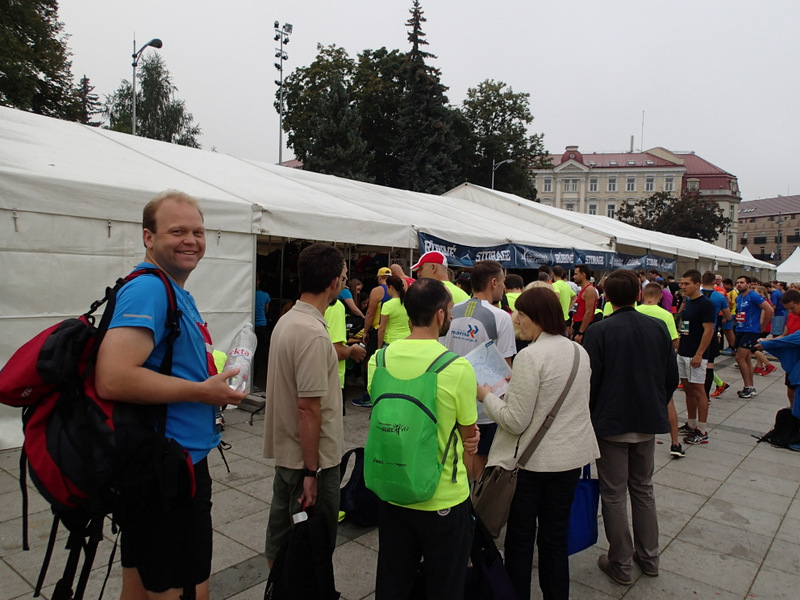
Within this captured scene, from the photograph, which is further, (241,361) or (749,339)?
(749,339)

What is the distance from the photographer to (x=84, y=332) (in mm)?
1504

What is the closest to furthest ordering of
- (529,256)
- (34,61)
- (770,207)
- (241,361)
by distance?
(241,361) → (529,256) → (34,61) → (770,207)

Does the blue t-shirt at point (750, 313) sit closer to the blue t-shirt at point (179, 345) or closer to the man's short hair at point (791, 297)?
the man's short hair at point (791, 297)

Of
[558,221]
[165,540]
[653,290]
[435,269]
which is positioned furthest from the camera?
[558,221]

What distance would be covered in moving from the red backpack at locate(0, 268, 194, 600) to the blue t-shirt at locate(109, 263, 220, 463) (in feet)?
0.26

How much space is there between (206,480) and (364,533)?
6.77 feet

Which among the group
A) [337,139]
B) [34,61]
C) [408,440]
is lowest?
[408,440]

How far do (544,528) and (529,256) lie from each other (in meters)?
9.50

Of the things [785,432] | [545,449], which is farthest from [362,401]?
[785,432]

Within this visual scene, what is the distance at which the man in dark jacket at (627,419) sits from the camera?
3.03 m

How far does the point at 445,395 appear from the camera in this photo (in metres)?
2.01

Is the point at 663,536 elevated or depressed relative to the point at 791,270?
depressed

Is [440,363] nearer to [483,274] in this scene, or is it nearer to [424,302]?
[424,302]

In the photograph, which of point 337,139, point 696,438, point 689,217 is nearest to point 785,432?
point 696,438
